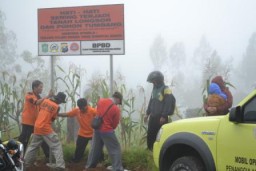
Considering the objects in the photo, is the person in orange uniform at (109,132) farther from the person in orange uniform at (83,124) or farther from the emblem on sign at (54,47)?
the emblem on sign at (54,47)

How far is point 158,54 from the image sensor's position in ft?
36.0

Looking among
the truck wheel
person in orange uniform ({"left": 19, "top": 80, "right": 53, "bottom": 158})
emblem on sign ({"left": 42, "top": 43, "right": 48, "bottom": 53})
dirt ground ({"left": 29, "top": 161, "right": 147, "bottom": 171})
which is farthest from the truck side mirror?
emblem on sign ({"left": 42, "top": 43, "right": 48, "bottom": 53})

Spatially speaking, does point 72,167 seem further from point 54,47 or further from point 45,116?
point 54,47

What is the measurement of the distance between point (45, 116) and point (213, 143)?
4031mm

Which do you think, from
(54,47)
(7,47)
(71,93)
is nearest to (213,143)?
(54,47)

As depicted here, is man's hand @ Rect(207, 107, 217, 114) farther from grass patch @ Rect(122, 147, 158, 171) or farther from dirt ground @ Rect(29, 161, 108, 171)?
dirt ground @ Rect(29, 161, 108, 171)

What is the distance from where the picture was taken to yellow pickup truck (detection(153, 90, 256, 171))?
17.6 feet

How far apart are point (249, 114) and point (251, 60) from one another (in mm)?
4812

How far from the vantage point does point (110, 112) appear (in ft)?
27.5

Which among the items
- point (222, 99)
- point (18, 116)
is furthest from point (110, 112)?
point (18, 116)

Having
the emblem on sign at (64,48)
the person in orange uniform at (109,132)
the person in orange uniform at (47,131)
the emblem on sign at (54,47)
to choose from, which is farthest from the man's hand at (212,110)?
the emblem on sign at (54,47)

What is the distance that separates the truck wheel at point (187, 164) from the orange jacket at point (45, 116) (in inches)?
131

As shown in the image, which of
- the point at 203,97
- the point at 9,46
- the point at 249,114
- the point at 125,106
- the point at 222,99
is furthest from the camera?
the point at 9,46

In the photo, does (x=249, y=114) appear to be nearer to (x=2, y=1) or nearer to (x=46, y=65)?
(x=46, y=65)
